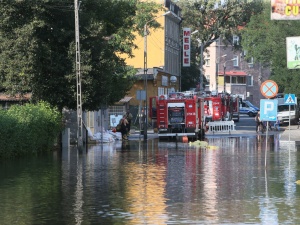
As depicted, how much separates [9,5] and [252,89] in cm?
10837

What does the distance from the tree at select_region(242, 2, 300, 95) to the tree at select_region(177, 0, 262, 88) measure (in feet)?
4.11

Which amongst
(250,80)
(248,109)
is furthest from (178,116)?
(250,80)

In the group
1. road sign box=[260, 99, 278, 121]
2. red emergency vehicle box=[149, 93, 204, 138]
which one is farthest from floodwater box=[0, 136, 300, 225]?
red emergency vehicle box=[149, 93, 204, 138]

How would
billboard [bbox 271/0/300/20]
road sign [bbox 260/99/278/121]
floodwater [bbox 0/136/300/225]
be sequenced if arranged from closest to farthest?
floodwater [bbox 0/136/300/225] → road sign [bbox 260/99/278/121] → billboard [bbox 271/0/300/20]

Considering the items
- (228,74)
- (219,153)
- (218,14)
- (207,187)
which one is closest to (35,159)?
(219,153)

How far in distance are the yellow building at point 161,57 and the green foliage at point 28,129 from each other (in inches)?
1318

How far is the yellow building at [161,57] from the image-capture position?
77812 millimetres

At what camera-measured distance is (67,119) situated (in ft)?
153

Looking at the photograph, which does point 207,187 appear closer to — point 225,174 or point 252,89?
point 225,174

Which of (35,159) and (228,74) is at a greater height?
(228,74)

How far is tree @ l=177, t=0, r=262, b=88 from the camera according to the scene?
9394 centimetres

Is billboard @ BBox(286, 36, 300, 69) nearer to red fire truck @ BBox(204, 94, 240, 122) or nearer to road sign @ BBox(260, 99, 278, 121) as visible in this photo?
road sign @ BBox(260, 99, 278, 121)

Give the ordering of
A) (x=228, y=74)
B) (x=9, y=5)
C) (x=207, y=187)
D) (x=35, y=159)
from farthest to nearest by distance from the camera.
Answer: (x=228, y=74) < (x=9, y=5) < (x=35, y=159) < (x=207, y=187)

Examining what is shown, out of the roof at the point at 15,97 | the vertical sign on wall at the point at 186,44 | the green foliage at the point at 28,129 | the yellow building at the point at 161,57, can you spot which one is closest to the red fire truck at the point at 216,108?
the yellow building at the point at 161,57
